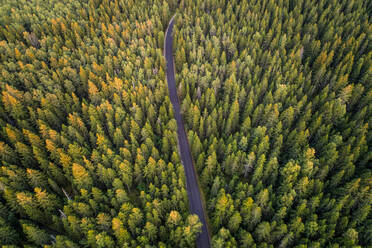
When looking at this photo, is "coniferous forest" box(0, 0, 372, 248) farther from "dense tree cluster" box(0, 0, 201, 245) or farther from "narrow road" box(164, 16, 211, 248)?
"narrow road" box(164, 16, 211, 248)

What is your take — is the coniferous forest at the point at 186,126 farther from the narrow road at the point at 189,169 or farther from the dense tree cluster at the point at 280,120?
the narrow road at the point at 189,169

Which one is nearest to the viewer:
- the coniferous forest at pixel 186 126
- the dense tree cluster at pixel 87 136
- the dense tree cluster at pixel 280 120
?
the dense tree cluster at pixel 87 136

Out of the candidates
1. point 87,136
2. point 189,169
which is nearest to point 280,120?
point 189,169

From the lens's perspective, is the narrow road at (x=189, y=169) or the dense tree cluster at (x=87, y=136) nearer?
the dense tree cluster at (x=87, y=136)

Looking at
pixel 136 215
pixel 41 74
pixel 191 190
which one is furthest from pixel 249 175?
pixel 41 74

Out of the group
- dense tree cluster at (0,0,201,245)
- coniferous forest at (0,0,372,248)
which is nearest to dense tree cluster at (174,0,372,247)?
coniferous forest at (0,0,372,248)

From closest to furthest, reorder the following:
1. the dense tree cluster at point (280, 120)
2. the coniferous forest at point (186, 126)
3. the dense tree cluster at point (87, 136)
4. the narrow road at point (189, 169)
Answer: the dense tree cluster at point (87, 136) → the coniferous forest at point (186, 126) → the dense tree cluster at point (280, 120) → the narrow road at point (189, 169)

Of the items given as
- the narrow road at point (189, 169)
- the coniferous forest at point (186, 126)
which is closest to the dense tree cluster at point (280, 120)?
the coniferous forest at point (186, 126)

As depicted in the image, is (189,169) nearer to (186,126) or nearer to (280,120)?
(186,126)
